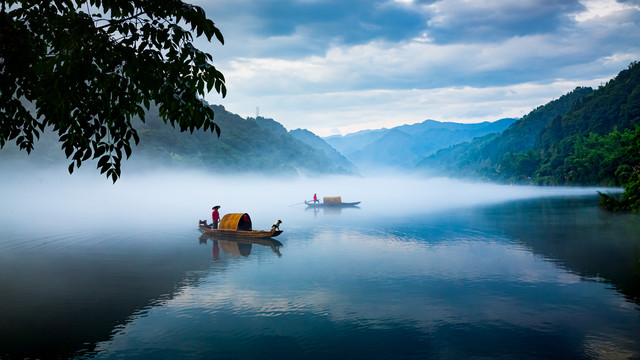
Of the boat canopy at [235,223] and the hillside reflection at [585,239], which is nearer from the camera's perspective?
the hillside reflection at [585,239]

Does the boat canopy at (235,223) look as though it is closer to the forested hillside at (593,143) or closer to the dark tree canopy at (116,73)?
the dark tree canopy at (116,73)

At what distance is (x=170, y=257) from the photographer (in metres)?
36.6

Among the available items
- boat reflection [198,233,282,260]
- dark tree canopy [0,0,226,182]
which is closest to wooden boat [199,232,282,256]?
boat reflection [198,233,282,260]

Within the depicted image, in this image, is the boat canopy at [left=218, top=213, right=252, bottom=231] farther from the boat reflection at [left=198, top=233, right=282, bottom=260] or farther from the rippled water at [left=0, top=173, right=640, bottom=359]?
the rippled water at [left=0, top=173, right=640, bottom=359]

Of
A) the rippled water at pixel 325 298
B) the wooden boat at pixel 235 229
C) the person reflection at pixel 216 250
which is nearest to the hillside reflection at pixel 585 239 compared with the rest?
the rippled water at pixel 325 298

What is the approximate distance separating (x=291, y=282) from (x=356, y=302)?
5.90 metres

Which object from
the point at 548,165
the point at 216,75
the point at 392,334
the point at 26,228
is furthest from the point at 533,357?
the point at 548,165

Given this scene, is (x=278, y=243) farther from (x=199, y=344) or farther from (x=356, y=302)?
(x=199, y=344)

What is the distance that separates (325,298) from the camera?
77.8 ft

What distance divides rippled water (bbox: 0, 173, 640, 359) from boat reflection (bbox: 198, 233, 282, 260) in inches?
13.3

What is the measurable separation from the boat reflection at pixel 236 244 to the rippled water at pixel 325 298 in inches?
13.3

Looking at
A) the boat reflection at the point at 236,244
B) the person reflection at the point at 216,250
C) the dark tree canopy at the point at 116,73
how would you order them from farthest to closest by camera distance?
the boat reflection at the point at 236,244
the person reflection at the point at 216,250
the dark tree canopy at the point at 116,73

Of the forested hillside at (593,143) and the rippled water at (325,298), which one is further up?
the forested hillside at (593,143)

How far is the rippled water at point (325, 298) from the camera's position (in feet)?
56.1
